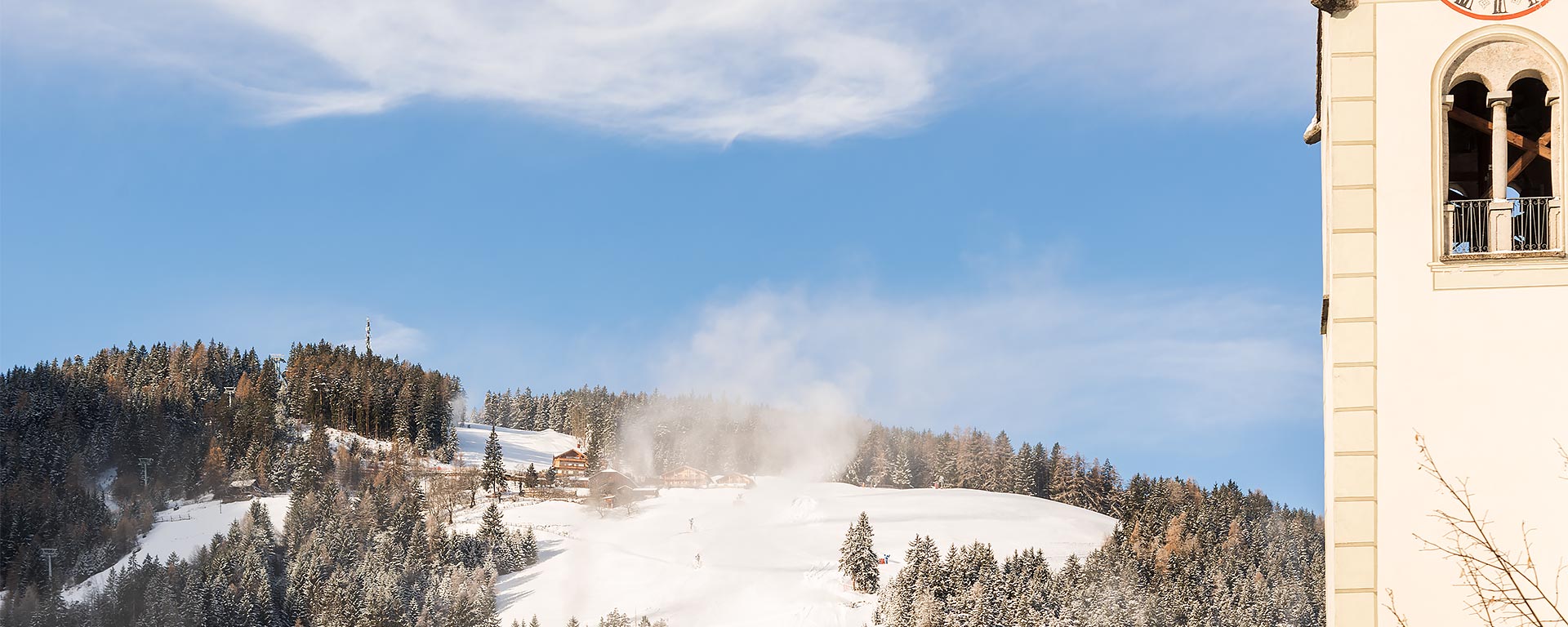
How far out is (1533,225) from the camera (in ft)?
54.5

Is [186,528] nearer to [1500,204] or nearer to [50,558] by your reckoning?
[50,558]

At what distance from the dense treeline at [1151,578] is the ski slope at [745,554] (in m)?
5.76

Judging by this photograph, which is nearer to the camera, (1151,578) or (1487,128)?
(1487,128)

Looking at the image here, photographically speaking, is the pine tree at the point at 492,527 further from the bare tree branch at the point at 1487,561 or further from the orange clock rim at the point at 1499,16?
the orange clock rim at the point at 1499,16

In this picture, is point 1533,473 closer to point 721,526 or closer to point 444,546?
point 444,546

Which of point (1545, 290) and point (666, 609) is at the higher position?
point (1545, 290)

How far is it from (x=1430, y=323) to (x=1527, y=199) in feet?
5.22

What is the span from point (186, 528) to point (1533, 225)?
183 metres

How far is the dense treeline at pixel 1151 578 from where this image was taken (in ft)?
422

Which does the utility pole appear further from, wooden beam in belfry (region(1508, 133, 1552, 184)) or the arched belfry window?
the arched belfry window

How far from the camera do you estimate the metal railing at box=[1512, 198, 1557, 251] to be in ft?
53.9

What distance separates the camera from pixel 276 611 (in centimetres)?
14388

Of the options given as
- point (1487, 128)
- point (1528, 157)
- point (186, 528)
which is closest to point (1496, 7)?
point (1487, 128)

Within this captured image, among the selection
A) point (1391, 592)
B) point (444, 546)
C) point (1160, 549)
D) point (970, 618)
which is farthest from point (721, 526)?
point (1391, 592)
